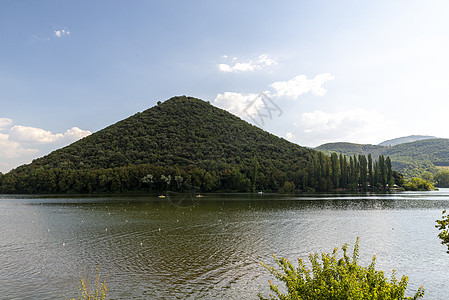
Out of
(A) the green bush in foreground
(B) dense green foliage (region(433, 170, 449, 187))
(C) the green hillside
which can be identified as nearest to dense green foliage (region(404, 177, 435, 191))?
(C) the green hillside

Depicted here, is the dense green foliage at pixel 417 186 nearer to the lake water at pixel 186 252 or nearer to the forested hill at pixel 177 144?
the forested hill at pixel 177 144

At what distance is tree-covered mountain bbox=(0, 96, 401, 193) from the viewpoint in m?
98.1

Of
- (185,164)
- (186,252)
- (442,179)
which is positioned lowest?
(186,252)

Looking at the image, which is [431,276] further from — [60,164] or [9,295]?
[60,164]

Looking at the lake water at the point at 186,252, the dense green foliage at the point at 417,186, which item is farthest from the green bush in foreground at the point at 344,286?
the dense green foliage at the point at 417,186

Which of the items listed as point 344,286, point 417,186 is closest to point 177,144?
point 417,186

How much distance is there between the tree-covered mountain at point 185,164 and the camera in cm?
9812

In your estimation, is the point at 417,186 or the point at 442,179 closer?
the point at 417,186

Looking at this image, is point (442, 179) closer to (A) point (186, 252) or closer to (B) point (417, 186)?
(B) point (417, 186)

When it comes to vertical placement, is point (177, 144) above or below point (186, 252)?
above

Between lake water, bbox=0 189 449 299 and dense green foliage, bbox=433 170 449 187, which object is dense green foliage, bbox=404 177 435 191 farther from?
lake water, bbox=0 189 449 299

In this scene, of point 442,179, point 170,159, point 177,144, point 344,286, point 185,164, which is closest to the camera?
point 344,286

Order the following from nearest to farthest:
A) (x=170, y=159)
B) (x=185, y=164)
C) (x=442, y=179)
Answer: (x=185, y=164)
(x=170, y=159)
(x=442, y=179)

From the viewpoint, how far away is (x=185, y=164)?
116 m
